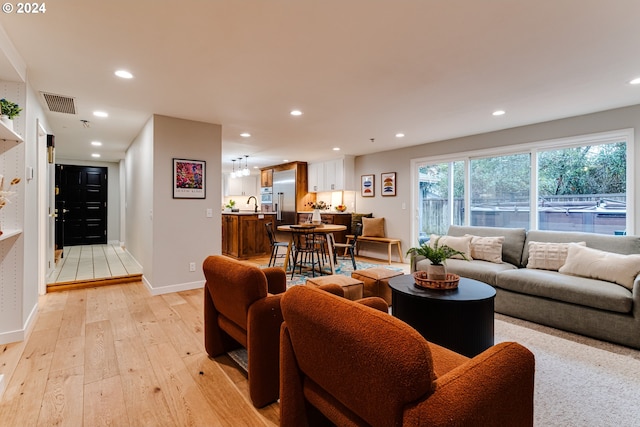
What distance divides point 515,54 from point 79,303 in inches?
203

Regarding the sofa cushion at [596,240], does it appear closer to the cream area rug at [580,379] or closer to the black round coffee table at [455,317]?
the cream area rug at [580,379]

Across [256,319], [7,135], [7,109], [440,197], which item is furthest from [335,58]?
[440,197]

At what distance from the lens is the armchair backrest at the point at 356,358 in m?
0.88

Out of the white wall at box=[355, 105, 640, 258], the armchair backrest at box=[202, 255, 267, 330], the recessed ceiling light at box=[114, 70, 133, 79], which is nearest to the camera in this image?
the armchair backrest at box=[202, 255, 267, 330]

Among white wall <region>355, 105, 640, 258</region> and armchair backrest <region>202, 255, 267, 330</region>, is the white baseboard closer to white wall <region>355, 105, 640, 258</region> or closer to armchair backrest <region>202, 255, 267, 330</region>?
armchair backrest <region>202, 255, 267, 330</region>

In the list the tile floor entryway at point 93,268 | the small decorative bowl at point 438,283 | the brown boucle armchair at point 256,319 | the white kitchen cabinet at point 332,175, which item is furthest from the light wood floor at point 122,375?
the white kitchen cabinet at point 332,175

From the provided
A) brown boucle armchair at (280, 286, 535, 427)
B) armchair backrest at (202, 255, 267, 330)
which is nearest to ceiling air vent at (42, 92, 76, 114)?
armchair backrest at (202, 255, 267, 330)

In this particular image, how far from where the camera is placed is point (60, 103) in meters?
3.66

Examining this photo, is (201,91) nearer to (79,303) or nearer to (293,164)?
(79,303)

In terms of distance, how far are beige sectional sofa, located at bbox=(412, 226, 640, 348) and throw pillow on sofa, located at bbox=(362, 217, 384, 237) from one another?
277 cm

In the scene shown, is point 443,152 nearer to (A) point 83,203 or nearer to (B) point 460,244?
(B) point 460,244

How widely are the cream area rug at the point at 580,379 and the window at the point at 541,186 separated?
7.03 feet

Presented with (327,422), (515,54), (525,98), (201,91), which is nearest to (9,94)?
(201,91)

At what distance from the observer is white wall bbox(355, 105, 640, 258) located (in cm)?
382
